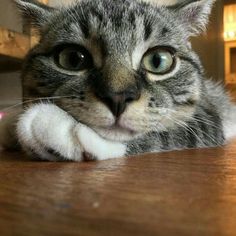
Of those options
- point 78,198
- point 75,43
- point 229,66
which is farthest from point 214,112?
point 229,66

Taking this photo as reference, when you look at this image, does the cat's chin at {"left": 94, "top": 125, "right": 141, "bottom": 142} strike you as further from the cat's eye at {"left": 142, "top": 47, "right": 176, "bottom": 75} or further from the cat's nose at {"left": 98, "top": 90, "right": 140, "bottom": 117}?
the cat's eye at {"left": 142, "top": 47, "right": 176, "bottom": 75}

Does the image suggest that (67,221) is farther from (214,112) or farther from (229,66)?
(229,66)

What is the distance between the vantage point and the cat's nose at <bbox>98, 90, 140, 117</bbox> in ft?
2.54

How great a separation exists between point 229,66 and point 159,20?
85.2 inches

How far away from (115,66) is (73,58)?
127 millimetres

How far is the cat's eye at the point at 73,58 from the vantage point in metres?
0.91

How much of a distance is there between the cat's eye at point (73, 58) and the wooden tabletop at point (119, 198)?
255mm

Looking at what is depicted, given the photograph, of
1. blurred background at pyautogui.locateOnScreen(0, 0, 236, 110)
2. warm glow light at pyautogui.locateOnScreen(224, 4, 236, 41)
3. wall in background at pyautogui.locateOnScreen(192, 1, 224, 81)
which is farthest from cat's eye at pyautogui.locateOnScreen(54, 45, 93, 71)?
warm glow light at pyautogui.locateOnScreen(224, 4, 236, 41)

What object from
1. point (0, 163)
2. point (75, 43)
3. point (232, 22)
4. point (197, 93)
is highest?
point (232, 22)

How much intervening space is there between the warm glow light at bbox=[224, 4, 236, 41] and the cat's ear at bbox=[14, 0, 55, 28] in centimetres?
212

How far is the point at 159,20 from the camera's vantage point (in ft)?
3.29

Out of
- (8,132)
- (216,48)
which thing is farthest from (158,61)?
(216,48)

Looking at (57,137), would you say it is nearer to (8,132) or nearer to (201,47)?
(8,132)

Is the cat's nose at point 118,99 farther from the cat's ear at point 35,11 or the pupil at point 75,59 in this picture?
the cat's ear at point 35,11
